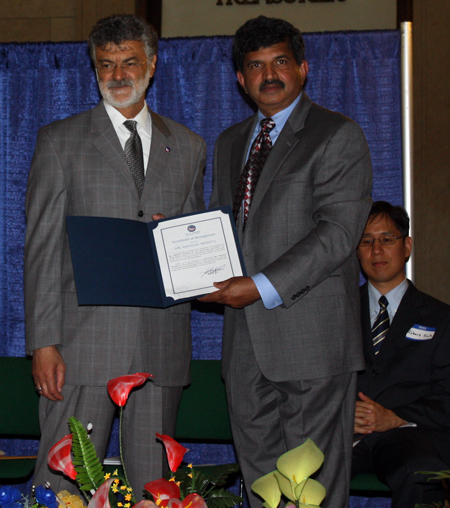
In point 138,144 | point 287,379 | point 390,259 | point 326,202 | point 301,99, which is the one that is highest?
point 301,99

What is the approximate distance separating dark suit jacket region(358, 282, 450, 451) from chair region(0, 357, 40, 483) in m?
1.82

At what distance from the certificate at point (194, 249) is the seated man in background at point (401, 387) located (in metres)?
1.10

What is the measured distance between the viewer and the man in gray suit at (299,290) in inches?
95.8

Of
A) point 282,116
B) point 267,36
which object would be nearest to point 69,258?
point 282,116

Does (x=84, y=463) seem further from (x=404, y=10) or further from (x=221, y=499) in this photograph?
(x=404, y=10)

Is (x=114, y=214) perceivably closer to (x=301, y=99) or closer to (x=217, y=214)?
(x=217, y=214)

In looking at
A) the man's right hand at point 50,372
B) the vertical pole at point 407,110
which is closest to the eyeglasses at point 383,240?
the vertical pole at point 407,110

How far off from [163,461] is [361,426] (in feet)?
3.25

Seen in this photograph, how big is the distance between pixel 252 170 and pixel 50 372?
117 cm

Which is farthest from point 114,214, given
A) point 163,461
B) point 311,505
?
point 311,505

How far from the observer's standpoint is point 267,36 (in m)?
2.67

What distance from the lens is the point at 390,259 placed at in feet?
10.8

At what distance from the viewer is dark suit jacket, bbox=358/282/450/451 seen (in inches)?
117

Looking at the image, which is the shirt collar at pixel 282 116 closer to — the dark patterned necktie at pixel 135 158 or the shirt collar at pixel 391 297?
the dark patterned necktie at pixel 135 158
